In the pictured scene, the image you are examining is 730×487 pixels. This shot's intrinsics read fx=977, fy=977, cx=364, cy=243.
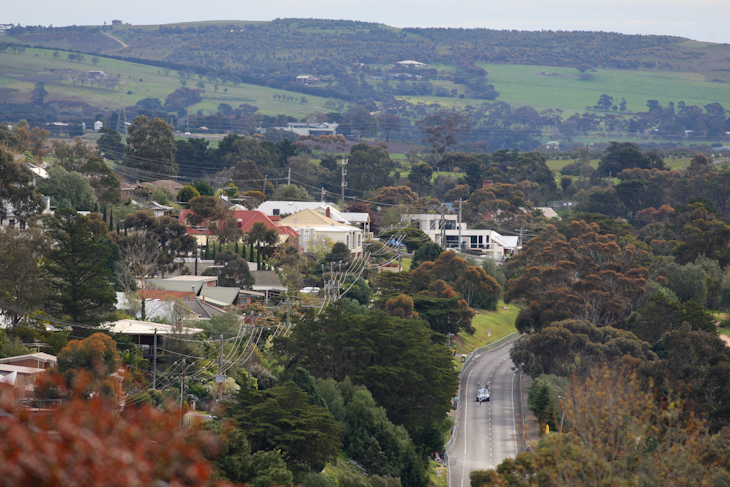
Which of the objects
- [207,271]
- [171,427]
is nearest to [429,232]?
[207,271]

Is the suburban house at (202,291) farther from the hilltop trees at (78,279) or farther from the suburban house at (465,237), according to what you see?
the suburban house at (465,237)

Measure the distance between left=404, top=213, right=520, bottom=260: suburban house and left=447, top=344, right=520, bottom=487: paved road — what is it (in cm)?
4007

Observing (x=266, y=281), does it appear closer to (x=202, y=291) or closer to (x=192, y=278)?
(x=192, y=278)

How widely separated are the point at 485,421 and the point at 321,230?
3700cm

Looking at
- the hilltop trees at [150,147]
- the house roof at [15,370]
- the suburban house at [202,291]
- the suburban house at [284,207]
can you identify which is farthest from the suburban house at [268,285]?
the hilltop trees at [150,147]

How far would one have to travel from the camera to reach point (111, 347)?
38.0 m

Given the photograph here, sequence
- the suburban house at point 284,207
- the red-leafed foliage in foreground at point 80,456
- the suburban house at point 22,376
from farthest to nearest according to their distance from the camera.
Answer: the suburban house at point 284,207 → the suburban house at point 22,376 → the red-leafed foliage in foreground at point 80,456

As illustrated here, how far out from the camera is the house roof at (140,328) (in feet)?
146

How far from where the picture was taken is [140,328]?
4603 cm

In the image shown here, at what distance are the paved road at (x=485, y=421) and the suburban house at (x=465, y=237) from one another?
40066mm

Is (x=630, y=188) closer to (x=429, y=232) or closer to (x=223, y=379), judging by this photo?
(x=429, y=232)

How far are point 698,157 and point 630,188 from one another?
22.9 metres

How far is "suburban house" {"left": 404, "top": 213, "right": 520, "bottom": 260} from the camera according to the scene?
110 metres

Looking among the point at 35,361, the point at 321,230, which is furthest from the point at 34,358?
the point at 321,230
